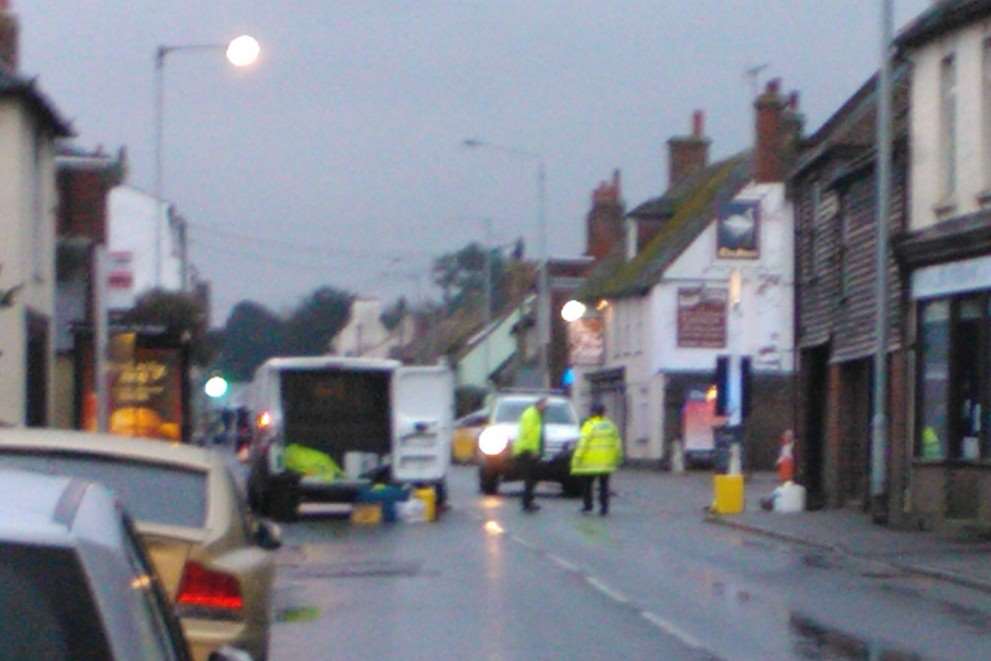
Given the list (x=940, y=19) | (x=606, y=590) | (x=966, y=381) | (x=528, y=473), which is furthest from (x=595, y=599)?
(x=528, y=473)

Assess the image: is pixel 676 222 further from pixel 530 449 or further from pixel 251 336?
pixel 251 336

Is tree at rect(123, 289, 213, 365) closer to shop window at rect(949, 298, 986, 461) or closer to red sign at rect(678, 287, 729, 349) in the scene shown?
red sign at rect(678, 287, 729, 349)

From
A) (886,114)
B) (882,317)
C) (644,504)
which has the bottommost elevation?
(644,504)

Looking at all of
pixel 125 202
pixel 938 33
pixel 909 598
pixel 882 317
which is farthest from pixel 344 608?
pixel 125 202

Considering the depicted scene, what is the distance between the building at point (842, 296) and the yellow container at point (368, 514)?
7.38 metres

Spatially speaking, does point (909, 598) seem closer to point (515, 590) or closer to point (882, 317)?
point (515, 590)

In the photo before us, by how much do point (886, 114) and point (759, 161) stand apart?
892 inches

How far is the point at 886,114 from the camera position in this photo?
27625mm

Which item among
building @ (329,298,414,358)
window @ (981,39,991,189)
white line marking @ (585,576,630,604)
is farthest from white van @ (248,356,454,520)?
building @ (329,298,414,358)

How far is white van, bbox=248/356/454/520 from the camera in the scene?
3078 cm

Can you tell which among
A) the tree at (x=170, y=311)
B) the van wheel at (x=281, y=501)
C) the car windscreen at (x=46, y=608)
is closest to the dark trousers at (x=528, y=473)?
the van wheel at (x=281, y=501)

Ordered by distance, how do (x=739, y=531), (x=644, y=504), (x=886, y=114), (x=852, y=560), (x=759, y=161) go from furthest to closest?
(x=759, y=161)
(x=644, y=504)
(x=739, y=531)
(x=886, y=114)
(x=852, y=560)

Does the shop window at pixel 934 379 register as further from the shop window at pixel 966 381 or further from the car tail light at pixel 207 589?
the car tail light at pixel 207 589

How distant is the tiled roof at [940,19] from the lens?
88.5ft
